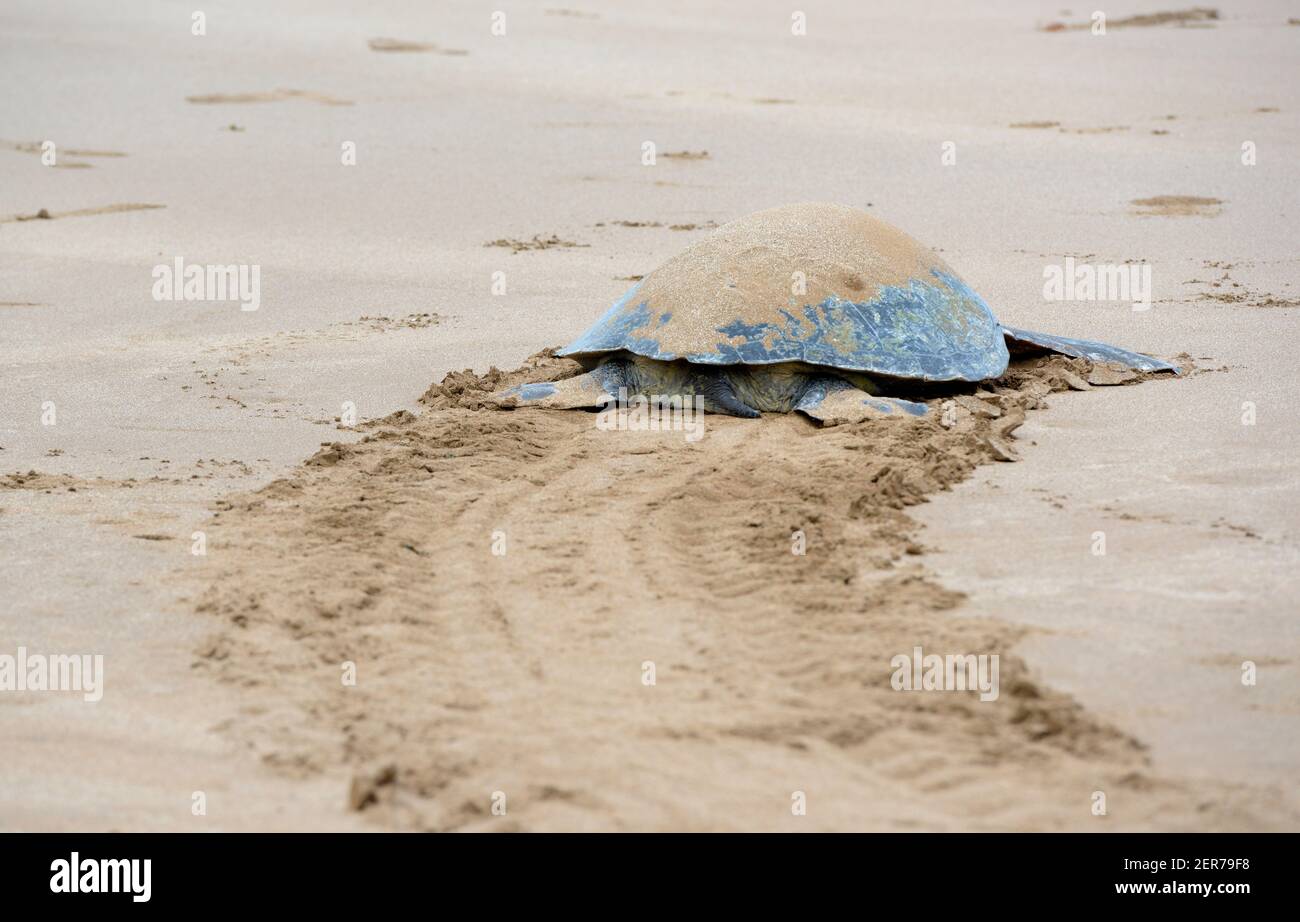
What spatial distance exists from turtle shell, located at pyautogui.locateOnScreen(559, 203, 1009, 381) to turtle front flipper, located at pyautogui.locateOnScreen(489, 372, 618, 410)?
106 mm

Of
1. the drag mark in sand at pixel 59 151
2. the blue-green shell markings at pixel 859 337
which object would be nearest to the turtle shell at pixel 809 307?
the blue-green shell markings at pixel 859 337

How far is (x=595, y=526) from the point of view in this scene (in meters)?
3.85

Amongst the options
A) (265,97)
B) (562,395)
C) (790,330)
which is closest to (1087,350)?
(790,330)

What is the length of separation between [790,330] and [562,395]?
891mm

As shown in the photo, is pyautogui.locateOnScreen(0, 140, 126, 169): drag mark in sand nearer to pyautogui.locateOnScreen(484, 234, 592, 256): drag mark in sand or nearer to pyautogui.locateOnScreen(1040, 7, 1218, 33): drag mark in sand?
pyautogui.locateOnScreen(484, 234, 592, 256): drag mark in sand

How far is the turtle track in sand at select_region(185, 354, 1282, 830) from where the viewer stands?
2406 millimetres

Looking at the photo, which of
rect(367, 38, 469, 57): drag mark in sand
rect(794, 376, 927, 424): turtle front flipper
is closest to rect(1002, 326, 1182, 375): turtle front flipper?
rect(794, 376, 927, 424): turtle front flipper

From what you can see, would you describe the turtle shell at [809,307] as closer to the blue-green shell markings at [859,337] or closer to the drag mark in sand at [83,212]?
the blue-green shell markings at [859,337]

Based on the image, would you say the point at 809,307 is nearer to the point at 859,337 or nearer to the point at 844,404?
the point at 859,337

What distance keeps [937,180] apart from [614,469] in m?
6.00

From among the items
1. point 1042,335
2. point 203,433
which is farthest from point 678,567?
point 1042,335

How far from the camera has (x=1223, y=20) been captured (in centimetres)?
A: 1805

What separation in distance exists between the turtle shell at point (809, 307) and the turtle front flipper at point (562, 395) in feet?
0.35

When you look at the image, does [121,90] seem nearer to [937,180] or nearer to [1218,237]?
[937,180]
